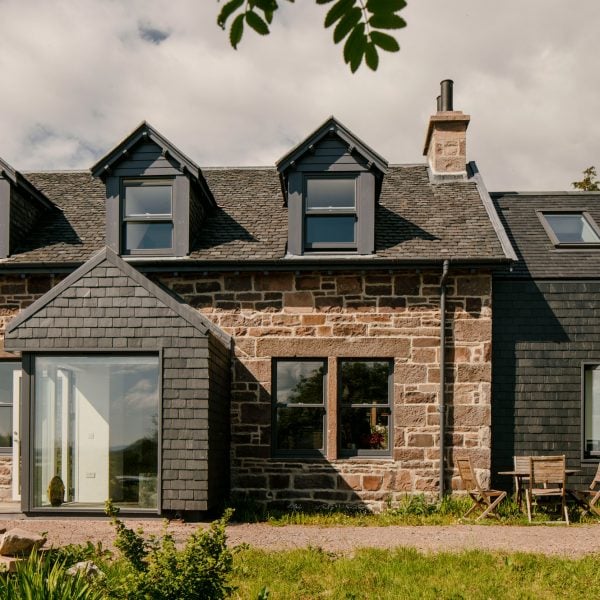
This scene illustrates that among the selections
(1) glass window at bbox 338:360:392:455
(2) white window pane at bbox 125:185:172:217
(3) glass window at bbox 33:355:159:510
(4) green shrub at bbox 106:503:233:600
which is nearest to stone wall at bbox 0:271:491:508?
(1) glass window at bbox 338:360:392:455

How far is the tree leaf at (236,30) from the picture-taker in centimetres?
332

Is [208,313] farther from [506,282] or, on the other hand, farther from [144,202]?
[506,282]

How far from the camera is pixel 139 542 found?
A: 628 cm

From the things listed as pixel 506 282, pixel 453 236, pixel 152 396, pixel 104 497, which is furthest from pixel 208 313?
pixel 506 282

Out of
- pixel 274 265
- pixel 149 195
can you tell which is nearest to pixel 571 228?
pixel 274 265

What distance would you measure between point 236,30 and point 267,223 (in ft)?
36.0

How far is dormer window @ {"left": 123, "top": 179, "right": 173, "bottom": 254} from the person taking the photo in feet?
45.1

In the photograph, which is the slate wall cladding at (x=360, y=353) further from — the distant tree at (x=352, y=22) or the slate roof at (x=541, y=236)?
the distant tree at (x=352, y=22)

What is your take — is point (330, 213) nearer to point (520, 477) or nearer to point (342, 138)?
point (342, 138)

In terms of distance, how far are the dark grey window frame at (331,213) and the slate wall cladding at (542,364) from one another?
2849 mm

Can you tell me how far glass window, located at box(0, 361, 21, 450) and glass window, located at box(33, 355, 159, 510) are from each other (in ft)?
8.71

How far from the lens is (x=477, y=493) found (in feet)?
39.4

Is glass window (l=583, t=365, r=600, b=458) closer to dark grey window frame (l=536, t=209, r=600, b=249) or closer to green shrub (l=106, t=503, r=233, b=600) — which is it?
dark grey window frame (l=536, t=209, r=600, b=249)

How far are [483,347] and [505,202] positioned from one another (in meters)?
4.33
